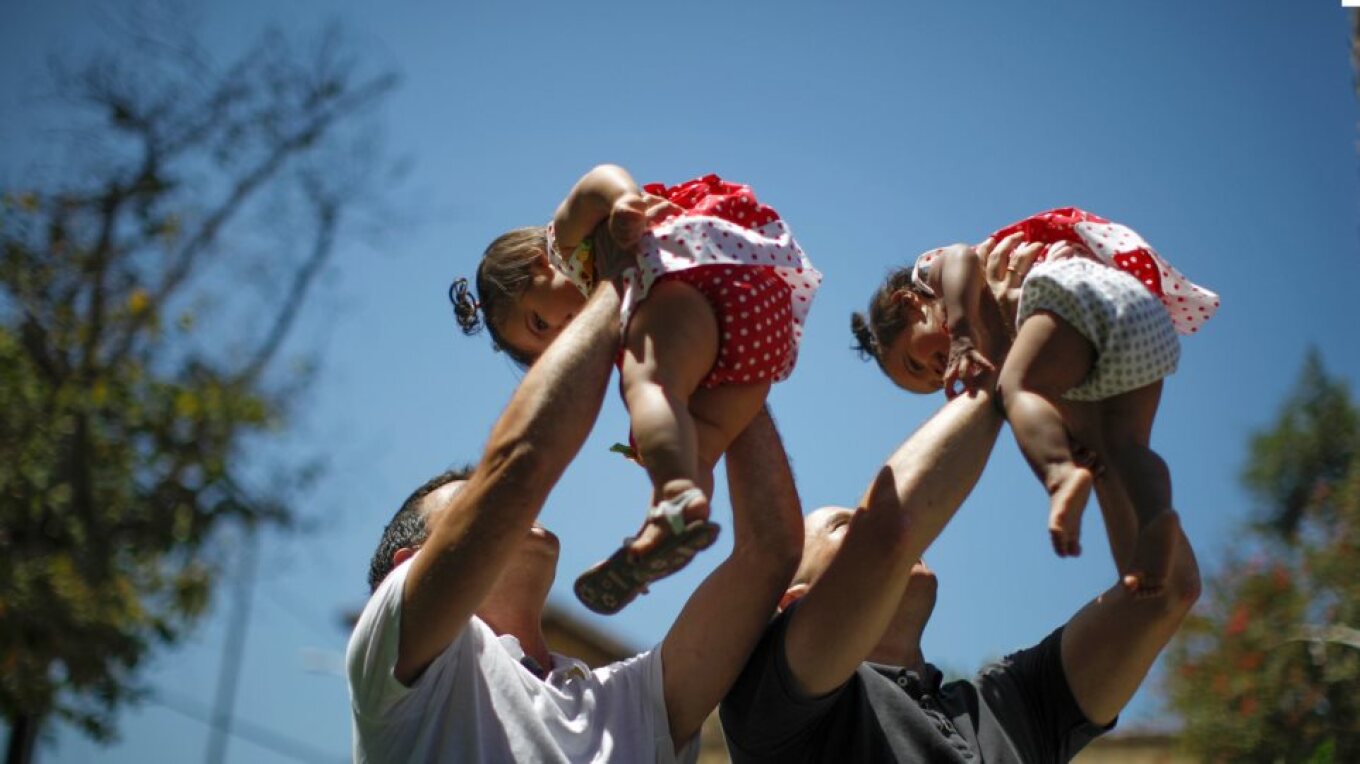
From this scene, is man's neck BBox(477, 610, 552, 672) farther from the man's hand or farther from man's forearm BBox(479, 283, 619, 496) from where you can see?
the man's hand

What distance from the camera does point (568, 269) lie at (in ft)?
10.1

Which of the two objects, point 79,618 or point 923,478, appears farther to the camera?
point 79,618

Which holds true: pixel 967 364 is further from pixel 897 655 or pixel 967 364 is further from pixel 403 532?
pixel 403 532

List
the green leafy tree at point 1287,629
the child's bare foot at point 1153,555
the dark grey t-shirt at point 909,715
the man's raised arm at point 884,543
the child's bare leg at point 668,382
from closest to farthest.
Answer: the child's bare leg at point 668,382 < the child's bare foot at point 1153,555 < the man's raised arm at point 884,543 < the dark grey t-shirt at point 909,715 < the green leafy tree at point 1287,629

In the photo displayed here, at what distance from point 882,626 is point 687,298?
0.77m

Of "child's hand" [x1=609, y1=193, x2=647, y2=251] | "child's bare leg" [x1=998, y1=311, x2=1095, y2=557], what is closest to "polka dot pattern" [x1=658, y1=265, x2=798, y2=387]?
"child's hand" [x1=609, y1=193, x2=647, y2=251]

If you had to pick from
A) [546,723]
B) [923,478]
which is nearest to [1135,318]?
[923,478]

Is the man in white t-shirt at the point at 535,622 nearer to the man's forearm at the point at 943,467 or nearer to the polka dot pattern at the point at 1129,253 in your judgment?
the man's forearm at the point at 943,467

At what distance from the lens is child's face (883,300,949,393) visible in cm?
340

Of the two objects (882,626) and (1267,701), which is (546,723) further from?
(1267,701)

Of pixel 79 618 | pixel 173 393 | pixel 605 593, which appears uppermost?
pixel 605 593

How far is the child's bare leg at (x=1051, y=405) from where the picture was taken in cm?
244

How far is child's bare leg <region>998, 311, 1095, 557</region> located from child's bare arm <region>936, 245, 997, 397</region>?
0.22ft

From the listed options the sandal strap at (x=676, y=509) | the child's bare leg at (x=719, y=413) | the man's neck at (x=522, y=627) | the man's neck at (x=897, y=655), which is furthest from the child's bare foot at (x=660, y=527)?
the man's neck at (x=897, y=655)
